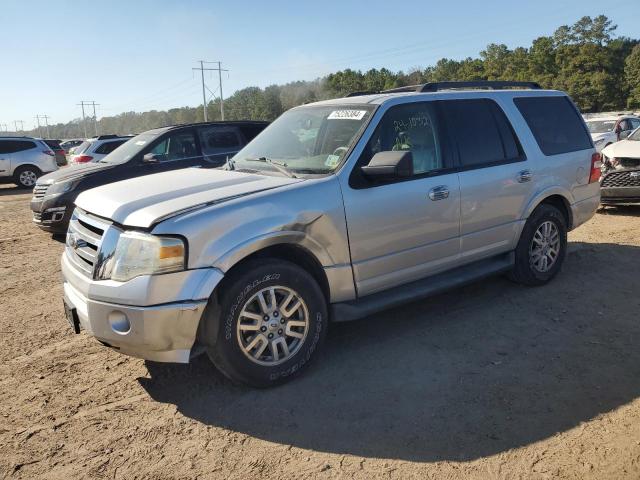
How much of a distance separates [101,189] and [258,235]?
58.3 inches

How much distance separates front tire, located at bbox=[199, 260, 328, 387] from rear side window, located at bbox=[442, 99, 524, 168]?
1972 mm

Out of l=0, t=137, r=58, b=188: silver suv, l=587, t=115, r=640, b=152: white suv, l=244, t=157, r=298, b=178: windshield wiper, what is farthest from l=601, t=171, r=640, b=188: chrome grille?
l=0, t=137, r=58, b=188: silver suv

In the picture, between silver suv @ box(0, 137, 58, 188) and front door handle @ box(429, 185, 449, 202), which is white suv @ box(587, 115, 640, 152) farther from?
silver suv @ box(0, 137, 58, 188)

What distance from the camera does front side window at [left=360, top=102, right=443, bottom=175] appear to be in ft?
13.5

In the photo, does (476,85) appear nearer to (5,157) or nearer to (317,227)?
(317,227)

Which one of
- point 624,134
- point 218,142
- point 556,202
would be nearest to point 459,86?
point 556,202

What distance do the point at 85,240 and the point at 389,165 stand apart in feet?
7.14

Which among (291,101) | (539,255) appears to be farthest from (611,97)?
(539,255)

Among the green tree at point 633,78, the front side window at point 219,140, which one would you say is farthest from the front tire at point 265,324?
the green tree at point 633,78

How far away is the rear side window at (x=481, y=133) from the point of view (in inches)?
179

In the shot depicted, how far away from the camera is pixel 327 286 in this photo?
146 inches

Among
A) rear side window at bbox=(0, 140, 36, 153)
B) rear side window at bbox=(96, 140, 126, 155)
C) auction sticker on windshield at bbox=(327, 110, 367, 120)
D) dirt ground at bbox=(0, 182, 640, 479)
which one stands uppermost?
rear side window at bbox=(0, 140, 36, 153)

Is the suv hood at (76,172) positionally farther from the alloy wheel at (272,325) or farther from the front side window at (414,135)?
the alloy wheel at (272,325)

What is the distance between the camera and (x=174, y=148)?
29.2ft
